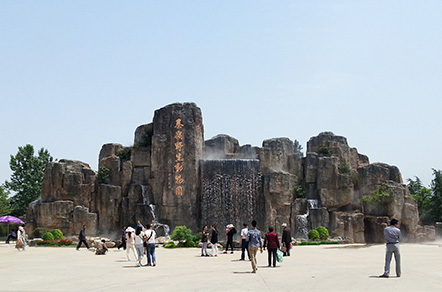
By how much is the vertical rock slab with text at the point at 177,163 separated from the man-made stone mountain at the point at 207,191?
2.8 inches

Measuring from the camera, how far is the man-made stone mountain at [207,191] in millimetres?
33906

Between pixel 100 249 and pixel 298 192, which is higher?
pixel 298 192

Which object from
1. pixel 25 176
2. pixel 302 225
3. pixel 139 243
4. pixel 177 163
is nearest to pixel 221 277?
pixel 139 243

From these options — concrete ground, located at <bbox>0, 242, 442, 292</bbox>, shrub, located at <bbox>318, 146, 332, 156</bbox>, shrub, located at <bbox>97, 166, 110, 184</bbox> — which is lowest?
concrete ground, located at <bbox>0, 242, 442, 292</bbox>

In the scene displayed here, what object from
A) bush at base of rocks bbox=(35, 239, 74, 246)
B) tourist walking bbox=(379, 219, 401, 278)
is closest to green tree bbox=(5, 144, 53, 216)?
bush at base of rocks bbox=(35, 239, 74, 246)

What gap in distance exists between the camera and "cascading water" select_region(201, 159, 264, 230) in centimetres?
3447

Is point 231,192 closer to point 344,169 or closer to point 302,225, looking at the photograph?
point 302,225

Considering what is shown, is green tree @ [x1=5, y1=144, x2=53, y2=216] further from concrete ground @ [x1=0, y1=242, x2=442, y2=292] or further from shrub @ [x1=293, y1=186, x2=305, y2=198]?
concrete ground @ [x1=0, y1=242, x2=442, y2=292]

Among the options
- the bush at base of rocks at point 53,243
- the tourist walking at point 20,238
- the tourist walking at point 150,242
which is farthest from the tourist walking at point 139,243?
the bush at base of rocks at point 53,243

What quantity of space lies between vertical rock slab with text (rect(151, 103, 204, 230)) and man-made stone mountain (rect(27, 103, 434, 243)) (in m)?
0.07

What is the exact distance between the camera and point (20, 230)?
2416cm

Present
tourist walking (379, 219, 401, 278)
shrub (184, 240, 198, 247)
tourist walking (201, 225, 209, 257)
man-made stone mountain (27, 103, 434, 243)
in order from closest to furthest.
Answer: tourist walking (379, 219, 401, 278)
tourist walking (201, 225, 209, 257)
shrub (184, 240, 198, 247)
man-made stone mountain (27, 103, 434, 243)

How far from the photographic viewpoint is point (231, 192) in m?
35.0

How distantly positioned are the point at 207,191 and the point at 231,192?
1734 millimetres
